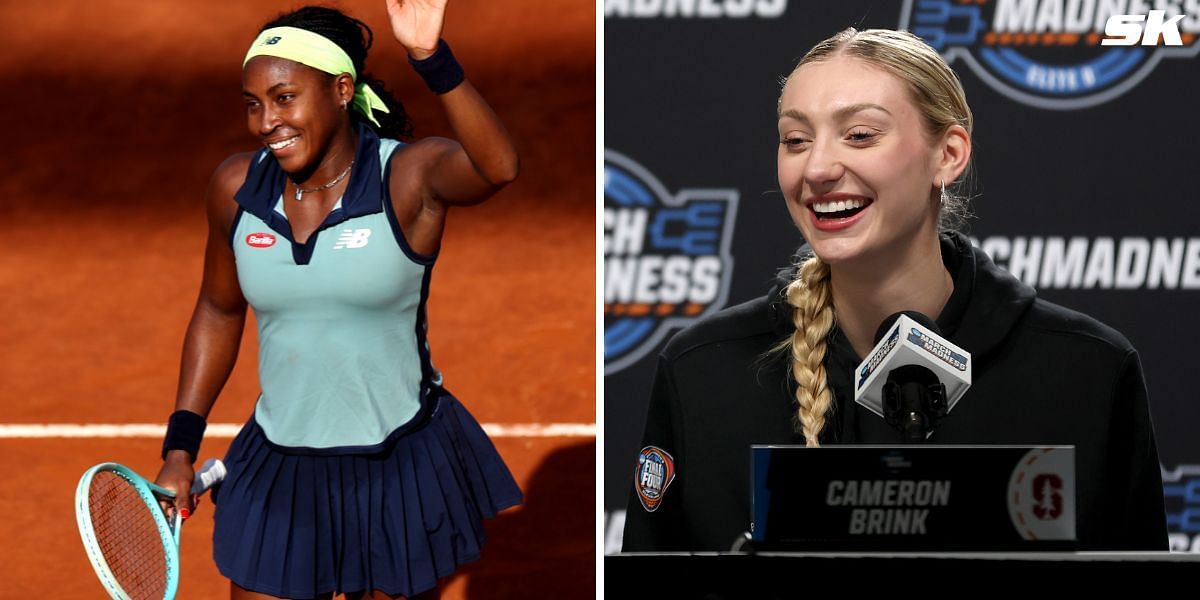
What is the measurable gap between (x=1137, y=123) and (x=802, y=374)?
2.18 meters

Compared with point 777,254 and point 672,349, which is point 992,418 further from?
point 777,254

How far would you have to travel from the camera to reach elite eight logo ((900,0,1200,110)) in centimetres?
471

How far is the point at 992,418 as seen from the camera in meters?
3.24

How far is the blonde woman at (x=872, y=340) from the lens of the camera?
3.07m

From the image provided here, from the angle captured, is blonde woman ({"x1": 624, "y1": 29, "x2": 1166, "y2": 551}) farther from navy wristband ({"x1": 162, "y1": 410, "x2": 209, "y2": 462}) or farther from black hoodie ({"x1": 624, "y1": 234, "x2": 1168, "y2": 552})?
navy wristband ({"x1": 162, "y1": 410, "x2": 209, "y2": 462})

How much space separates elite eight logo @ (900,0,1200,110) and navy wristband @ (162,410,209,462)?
7.92ft

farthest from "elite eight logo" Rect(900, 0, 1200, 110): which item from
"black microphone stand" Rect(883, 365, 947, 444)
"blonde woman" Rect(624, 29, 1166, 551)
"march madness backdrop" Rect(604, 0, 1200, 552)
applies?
"black microphone stand" Rect(883, 365, 947, 444)

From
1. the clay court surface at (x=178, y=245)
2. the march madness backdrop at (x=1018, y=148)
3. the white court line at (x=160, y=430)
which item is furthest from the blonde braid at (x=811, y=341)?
the white court line at (x=160, y=430)

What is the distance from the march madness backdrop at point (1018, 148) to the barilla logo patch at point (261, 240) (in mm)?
1514

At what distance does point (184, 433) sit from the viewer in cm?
368

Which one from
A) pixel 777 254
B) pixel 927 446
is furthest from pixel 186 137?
pixel 927 446

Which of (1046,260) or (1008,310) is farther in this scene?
(1046,260)

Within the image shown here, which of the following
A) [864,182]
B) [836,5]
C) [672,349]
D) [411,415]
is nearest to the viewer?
[864,182]

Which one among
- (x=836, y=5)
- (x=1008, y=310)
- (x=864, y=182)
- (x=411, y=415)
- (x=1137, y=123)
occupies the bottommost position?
(x=411, y=415)
